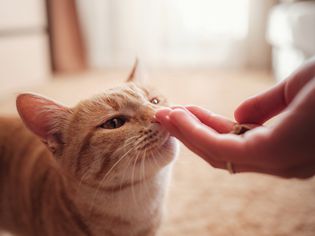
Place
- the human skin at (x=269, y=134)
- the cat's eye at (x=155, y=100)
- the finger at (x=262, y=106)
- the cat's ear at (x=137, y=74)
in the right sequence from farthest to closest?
the cat's ear at (x=137, y=74) → the cat's eye at (x=155, y=100) → the finger at (x=262, y=106) → the human skin at (x=269, y=134)

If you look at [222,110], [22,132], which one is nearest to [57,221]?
[22,132]

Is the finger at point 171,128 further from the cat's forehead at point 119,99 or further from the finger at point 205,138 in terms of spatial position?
the cat's forehead at point 119,99

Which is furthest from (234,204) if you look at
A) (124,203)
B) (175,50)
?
(175,50)

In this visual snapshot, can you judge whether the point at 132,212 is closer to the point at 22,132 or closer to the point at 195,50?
the point at 22,132

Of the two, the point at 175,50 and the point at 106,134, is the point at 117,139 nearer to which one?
the point at 106,134

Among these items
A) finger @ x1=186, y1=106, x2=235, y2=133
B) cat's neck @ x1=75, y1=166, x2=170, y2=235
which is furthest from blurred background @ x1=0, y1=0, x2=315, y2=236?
finger @ x1=186, y1=106, x2=235, y2=133

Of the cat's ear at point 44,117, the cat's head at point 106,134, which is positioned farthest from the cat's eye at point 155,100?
the cat's ear at point 44,117
